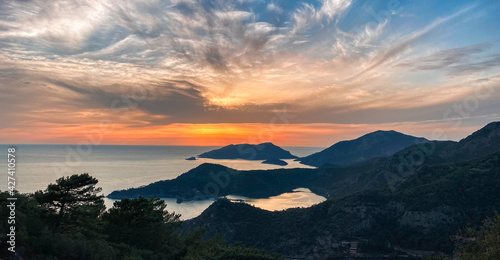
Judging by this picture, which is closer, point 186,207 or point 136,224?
point 136,224

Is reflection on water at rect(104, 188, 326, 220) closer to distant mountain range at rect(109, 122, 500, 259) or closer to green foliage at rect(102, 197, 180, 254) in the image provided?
distant mountain range at rect(109, 122, 500, 259)

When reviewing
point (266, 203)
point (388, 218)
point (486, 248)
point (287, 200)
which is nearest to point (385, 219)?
point (388, 218)

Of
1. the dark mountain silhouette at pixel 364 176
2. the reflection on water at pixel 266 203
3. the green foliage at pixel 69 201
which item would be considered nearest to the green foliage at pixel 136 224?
the green foliage at pixel 69 201

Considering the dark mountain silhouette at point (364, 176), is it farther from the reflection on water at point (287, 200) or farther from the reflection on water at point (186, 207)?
the reflection on water at point (186, 207)

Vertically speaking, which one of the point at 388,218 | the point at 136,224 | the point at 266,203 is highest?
the point at 136,224

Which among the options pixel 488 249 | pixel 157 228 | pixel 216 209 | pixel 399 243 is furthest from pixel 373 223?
pixel 157 228

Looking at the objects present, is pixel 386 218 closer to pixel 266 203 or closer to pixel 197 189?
pixel 266 203

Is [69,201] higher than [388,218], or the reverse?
[69,201]
